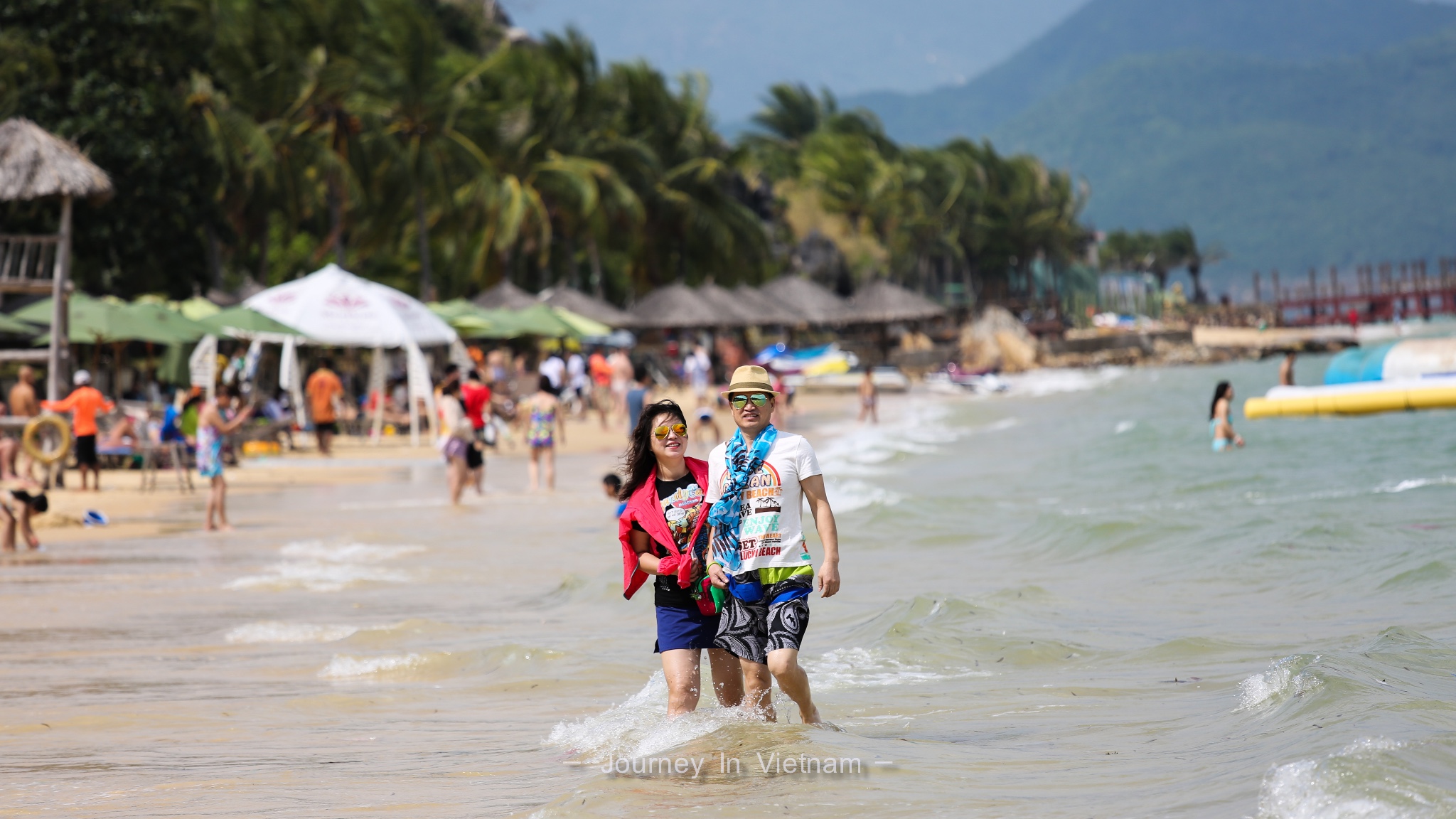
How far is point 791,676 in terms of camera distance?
4793 millimetres

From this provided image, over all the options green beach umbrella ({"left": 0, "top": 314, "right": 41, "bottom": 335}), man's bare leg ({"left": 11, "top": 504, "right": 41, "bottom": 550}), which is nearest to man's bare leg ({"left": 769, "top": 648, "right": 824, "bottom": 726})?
man's bare leg ({"left": 11, "top": 504, "right": 41, "bottom": 550})

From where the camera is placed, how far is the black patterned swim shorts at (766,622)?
4754mm

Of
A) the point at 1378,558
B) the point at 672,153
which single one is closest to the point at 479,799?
the point at 1378,558

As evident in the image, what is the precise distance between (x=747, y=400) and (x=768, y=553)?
516mm

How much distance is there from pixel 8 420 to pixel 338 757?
11.8 meters

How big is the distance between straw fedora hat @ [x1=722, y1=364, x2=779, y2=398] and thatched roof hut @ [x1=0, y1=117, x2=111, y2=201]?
14.0 meters

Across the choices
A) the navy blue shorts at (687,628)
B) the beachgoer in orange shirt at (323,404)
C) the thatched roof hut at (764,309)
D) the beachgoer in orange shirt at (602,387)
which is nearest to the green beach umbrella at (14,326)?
the beachgoer in orange shirt at (323,404)

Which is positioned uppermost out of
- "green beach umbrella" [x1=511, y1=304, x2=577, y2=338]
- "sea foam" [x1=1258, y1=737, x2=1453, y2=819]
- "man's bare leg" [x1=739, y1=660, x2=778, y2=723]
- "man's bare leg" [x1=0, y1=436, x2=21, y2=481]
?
"green beach umbrella" [x1=511, y1=304, x2=577, y2=338]

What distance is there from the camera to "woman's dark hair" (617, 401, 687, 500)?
495 cm

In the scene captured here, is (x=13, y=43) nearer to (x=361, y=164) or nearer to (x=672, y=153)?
(x=361, y=164)

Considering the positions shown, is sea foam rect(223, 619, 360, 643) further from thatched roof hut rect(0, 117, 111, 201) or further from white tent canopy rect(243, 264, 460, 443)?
white tent canopy rect(243, 264, 460, 443)

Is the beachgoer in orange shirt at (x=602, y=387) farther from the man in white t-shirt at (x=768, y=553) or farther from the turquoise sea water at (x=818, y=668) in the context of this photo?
the man in white t-shirt at (x=768, y=553)

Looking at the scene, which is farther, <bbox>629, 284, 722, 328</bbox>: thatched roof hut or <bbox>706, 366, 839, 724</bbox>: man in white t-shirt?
<bbox>629, 284, 722, 328</bbox>: thatched roof hut

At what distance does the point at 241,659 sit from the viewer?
293 inches
